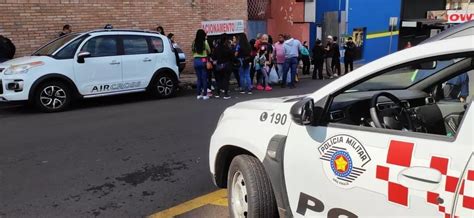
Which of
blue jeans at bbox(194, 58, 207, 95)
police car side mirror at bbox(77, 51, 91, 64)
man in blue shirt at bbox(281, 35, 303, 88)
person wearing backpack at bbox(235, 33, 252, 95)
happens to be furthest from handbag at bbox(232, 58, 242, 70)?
police car side mirror at bbox(77, 51, 91, 64)

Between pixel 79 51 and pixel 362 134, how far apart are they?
8.19 m

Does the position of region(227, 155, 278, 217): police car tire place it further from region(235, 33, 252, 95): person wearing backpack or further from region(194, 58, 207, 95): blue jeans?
region(235, 33, 252, 95): person wearing backpack

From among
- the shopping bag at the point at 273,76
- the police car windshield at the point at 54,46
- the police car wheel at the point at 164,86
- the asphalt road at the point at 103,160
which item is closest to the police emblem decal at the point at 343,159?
the asphalt road at the point at 103,160

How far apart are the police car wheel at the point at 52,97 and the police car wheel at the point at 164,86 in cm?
210

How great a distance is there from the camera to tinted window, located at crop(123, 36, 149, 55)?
33.4 ft

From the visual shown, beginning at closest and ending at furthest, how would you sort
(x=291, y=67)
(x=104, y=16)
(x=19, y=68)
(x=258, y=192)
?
(x=258, y=192) → (x=19, y=68) → (x=291, y=67) → (x=104, y=16)

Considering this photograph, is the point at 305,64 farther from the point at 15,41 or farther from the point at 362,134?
the point at 362,134

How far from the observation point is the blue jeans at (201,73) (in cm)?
→ 1062

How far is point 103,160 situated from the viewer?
557 cm

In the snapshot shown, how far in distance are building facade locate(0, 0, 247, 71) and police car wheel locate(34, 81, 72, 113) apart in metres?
3.59

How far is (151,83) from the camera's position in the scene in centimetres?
1064

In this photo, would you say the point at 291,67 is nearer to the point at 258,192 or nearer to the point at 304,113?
the point at 258,192

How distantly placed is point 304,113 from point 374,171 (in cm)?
56

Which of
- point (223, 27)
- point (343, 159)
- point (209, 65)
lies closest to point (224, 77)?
point (209, 65)
